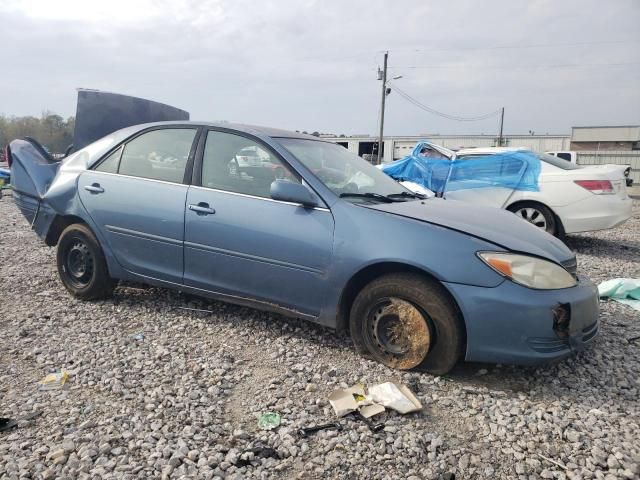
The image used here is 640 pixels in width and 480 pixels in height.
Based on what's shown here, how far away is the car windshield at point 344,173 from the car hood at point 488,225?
214 mm

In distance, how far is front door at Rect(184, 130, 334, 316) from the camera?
10.5 feet

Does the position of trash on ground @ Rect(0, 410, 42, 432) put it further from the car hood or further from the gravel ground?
the car hood

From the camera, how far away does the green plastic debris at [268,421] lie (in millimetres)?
2480

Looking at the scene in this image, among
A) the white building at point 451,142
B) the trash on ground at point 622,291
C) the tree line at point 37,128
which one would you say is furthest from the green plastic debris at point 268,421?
the tree line at point 37,128

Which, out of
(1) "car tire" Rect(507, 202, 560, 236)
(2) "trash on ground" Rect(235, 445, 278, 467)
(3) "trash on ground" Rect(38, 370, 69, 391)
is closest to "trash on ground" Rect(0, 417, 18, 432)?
(3) "trash on ground" Rect(38, 370, 69, 391)

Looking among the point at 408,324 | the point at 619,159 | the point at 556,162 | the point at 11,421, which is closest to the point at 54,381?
the point at 11,421

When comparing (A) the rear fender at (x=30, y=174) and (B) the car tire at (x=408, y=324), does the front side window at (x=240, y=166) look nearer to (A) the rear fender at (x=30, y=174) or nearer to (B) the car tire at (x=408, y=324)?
(B) the car tire at (x=408, y=324)

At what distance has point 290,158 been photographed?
3447mm

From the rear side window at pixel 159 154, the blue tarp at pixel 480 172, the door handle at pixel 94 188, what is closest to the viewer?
the rear side window at pixel 159 154

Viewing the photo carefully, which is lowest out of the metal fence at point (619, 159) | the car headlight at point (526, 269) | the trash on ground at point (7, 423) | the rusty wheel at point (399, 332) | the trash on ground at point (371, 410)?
the trash on ground at point (7, 423)

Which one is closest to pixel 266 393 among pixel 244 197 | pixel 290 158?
pixel 244 197

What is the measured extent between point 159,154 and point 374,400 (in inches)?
103

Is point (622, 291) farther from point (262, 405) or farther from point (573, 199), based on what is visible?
point (262, 405)

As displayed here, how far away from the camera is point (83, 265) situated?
423 cm
